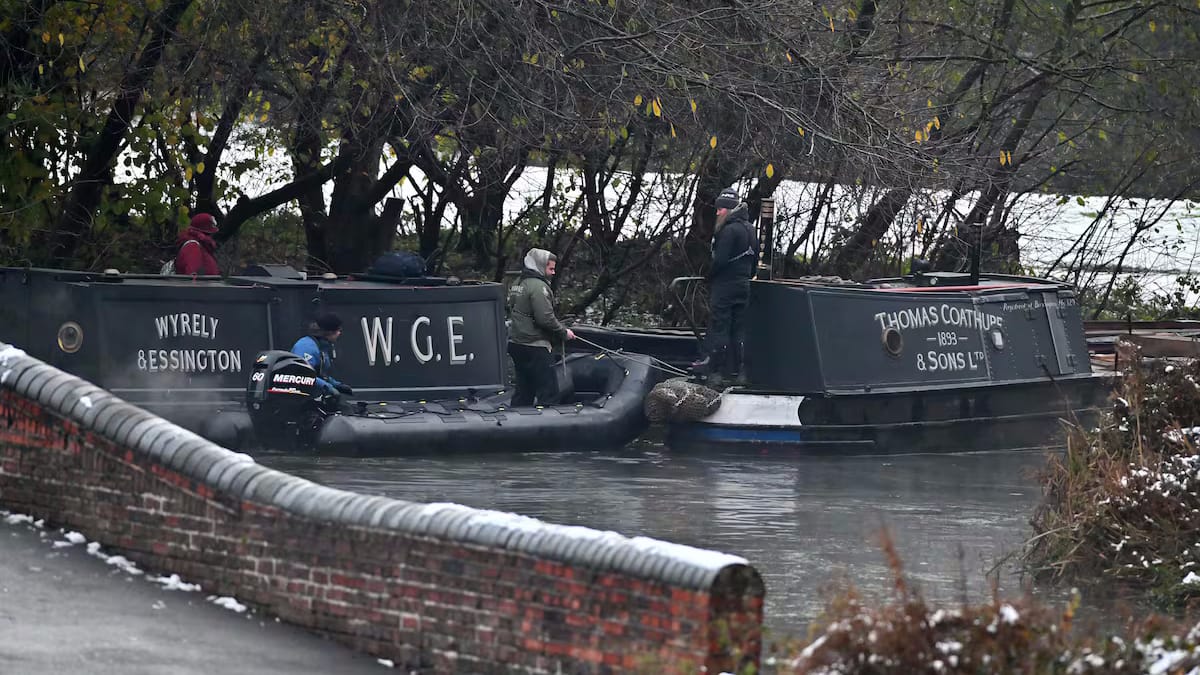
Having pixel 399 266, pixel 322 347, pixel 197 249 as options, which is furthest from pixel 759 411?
pixel 197 249

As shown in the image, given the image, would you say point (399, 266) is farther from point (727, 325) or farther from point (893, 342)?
point (893, 342)

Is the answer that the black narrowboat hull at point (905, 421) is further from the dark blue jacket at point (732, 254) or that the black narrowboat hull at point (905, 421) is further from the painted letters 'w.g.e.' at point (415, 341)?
the painted letters 'w.g.e.' at point (415, 341)

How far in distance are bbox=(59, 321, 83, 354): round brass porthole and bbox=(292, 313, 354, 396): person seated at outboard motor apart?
186cm

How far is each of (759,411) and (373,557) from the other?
1074 centimetres

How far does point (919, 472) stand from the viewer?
17.7m

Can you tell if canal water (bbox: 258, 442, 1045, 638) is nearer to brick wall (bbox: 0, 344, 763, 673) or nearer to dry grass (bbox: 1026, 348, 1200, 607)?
dry grass (bbox: 1026, 348, 1200, 607)

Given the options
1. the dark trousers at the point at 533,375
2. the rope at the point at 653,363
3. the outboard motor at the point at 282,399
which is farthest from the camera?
the rope at the point at 653,363

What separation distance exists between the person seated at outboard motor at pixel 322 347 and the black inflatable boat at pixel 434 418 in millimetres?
140

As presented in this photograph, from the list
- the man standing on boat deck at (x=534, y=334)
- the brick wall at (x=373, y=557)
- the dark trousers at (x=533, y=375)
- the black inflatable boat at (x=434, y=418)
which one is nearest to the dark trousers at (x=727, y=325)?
the black inflatable boat at (x=434, y=418)

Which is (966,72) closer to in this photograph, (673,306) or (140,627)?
(673,306)

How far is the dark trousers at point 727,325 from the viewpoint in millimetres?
18484

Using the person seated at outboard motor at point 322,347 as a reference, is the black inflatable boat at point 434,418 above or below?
below

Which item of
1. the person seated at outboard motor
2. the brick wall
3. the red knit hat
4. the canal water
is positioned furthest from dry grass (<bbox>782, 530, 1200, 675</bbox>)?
the red knit hat

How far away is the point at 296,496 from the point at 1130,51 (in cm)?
1950
